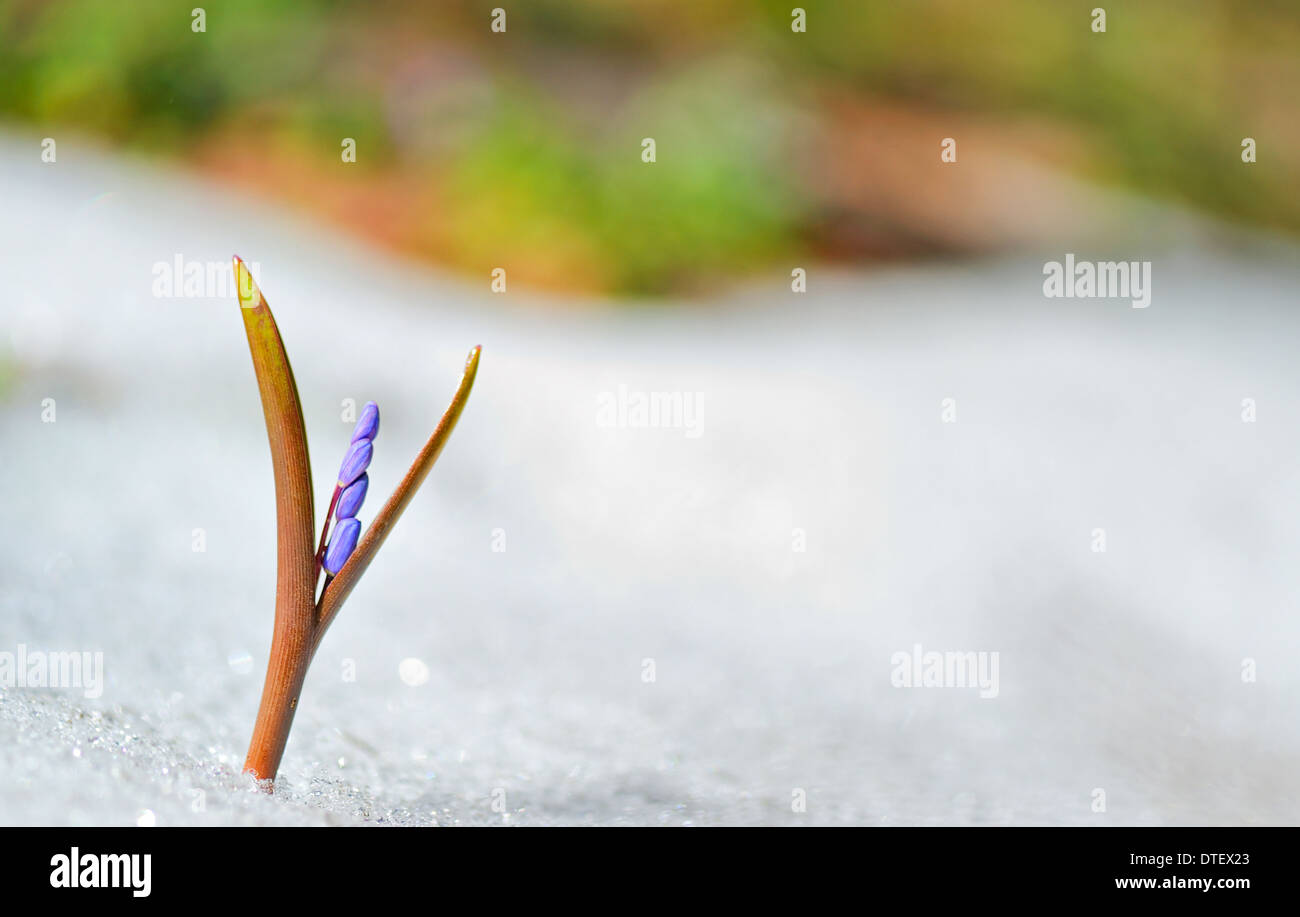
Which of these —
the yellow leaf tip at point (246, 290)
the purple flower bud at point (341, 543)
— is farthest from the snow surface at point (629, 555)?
the yellow leaf tip at point (246, 290)

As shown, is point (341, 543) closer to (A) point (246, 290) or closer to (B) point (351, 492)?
(B) point (351, 492)

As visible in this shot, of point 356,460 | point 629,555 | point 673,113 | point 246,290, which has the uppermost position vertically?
point 673,113

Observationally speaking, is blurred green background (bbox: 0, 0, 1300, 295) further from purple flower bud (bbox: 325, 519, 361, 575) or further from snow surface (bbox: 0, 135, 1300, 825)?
purple flower bud (bbox: 325, 519, 361, 575)

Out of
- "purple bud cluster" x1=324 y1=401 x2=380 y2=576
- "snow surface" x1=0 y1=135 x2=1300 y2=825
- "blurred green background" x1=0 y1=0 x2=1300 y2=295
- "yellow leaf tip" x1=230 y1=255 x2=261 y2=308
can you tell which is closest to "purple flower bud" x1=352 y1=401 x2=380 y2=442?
"purple bud cluster" x1=324 y1=401 x2=380 y2=576

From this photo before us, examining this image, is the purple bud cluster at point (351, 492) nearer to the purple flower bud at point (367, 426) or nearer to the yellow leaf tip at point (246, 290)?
the purple flower bud at point (367, 426)

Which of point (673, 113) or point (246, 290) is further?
point (673, 113)

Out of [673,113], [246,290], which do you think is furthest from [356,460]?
[673,113]
